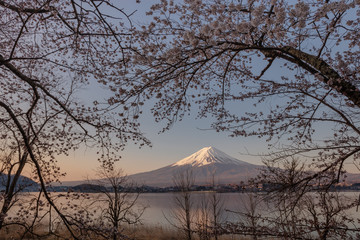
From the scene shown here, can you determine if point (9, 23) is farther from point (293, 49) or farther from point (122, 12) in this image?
point (293, 49)

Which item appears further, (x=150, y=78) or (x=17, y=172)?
(x=17, y=172)

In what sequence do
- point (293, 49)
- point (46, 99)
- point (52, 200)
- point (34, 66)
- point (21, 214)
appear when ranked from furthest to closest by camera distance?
point (34, 66) → point (46, 99) → point (21, 214) → point (293, 49) → point (52, 200)

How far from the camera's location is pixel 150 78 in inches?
171

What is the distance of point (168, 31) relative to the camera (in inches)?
179

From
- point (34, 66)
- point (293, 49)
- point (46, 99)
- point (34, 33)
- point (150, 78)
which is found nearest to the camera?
point (150, 78)

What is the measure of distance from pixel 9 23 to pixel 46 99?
1980 mm

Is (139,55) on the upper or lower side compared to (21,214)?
upper

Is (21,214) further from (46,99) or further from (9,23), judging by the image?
(9,23)

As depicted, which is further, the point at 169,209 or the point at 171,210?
the point at 169,209

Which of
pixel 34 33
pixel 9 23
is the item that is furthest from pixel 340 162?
pixel 9 23

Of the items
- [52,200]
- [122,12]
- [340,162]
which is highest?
[122,12]

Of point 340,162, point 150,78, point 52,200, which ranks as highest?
point 150,78

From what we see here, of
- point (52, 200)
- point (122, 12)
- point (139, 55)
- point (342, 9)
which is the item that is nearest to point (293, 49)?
point (342, 9)

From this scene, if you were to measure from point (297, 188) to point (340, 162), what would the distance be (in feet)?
2.90
